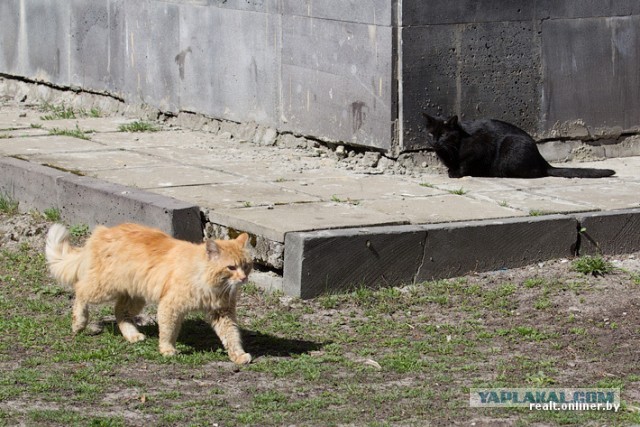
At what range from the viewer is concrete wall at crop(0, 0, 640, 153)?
9.22 meters

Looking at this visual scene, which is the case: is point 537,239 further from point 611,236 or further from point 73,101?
point 73,101

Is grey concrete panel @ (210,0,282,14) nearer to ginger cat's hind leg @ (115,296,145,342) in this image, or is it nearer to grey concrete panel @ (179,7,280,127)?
grey concrete panel @ (179,7,280,127)

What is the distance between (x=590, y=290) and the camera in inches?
277

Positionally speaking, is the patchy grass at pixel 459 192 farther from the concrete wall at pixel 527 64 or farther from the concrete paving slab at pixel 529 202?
the concrete wall at pixel 527 64

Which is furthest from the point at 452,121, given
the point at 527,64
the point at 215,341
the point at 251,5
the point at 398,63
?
the point at 215,341

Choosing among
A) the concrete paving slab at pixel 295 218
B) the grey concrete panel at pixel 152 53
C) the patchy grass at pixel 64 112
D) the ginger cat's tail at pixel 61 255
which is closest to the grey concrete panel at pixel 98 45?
the grey concrete panel at pixel 152 53

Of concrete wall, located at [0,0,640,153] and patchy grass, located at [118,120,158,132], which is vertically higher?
concrete wall, located at [0,0,640,153]

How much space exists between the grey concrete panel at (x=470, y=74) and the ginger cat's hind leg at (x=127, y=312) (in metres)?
3.54

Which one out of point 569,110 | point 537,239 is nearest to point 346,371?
point 537,239

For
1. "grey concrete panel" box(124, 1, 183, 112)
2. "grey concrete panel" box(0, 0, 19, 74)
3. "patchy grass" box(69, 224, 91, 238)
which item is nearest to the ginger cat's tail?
"patchy grass" box(69, 224, 91, 238)

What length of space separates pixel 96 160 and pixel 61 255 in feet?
9.76

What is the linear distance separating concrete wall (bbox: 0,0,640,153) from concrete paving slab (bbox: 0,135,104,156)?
1406 mm

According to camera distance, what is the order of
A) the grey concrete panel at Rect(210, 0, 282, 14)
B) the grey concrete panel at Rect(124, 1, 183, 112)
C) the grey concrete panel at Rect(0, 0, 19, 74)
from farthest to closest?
the grey concrete panel at Rect(0, 0, 19, 74), the grey concrete panel at Rect(124, 1, 183, 112), the grey concrete panel at Rect(210, 0, 282, 14)

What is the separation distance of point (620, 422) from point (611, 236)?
2931 mm
